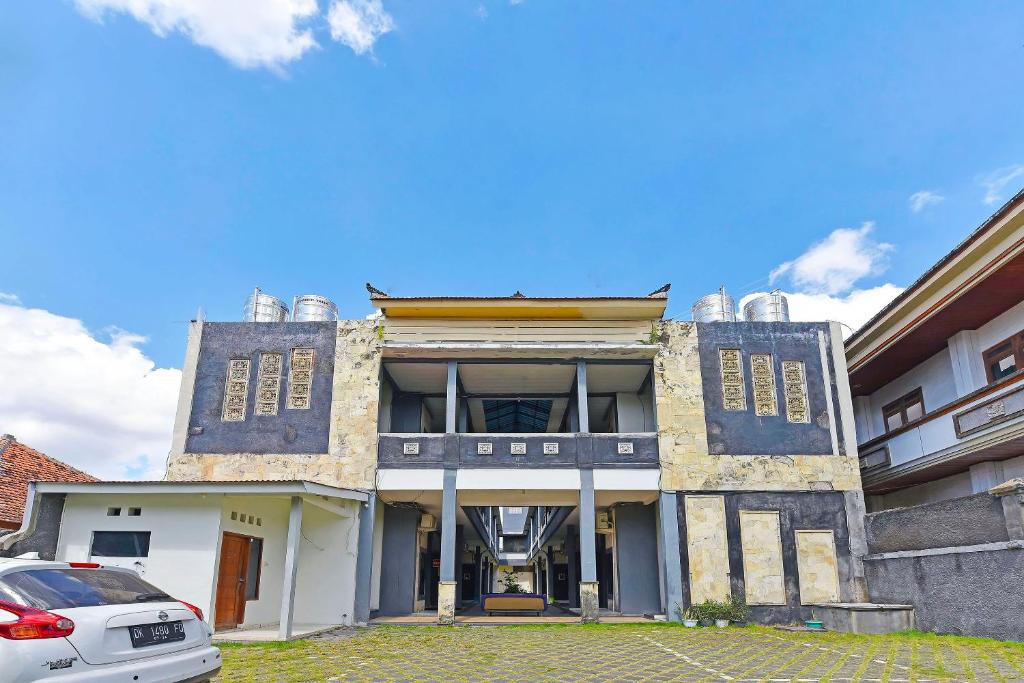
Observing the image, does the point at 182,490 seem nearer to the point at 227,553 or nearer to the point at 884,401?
the point at 227,553

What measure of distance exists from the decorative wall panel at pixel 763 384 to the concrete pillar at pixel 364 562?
31.3 ft

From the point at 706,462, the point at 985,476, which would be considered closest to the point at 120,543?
the point at 706,462

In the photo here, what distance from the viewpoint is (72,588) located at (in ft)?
15.2

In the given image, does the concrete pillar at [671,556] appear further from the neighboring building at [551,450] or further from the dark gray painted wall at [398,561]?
the dark gray painted wall at [398,561]

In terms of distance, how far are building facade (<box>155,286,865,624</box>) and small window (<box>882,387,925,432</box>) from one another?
2.85 metres

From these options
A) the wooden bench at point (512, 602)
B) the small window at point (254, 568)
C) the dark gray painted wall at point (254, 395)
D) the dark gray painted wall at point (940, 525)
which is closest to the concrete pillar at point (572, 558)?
the wooden bench at point (512, 602)

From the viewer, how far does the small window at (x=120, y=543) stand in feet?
42.5

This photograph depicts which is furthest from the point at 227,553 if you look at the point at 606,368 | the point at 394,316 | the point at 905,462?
the point at 905,462

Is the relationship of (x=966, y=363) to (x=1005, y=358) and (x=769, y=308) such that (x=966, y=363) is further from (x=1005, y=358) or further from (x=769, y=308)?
(x=769, y=308)

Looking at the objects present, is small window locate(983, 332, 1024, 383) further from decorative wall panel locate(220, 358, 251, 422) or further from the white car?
decorative wall panel locate(220, 358, 251, 422)

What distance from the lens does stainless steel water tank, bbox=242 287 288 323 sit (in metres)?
18.4

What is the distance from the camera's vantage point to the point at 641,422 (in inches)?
784

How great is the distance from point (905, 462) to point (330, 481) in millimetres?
13748

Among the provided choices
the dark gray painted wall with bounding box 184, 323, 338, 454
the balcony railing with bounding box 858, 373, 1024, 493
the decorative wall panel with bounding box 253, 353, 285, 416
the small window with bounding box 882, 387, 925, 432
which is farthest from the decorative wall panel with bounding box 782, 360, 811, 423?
the decorative wall panel with bounding box 253, 353, 285, 416
